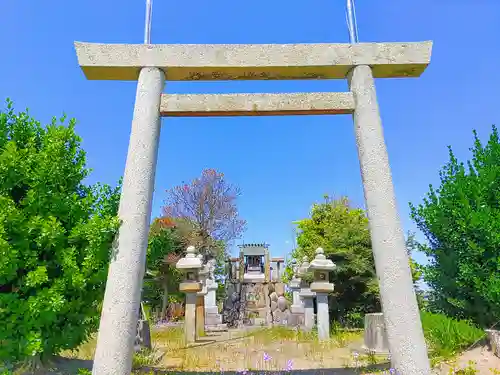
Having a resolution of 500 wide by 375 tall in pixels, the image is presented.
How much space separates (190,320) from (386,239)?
698 cm

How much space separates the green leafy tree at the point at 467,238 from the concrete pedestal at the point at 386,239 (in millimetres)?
A: 2472

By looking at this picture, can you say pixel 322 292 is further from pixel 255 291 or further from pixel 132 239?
pixel 255 291

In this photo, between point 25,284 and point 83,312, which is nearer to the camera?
point 25,284

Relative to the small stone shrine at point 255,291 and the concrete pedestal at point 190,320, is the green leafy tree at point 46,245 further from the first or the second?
the small stone shrine at point 255,291

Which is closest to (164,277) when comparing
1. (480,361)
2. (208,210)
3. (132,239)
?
(208,210)

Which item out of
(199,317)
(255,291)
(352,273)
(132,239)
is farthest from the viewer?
(255,291)

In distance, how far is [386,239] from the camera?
150 inches

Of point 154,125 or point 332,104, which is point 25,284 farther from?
point 332,104

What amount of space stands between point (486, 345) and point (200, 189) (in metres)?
17.6

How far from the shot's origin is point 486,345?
207 inches

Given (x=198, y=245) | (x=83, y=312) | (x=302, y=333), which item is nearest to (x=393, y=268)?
(x=83, y=312)

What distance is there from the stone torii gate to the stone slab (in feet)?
0.04

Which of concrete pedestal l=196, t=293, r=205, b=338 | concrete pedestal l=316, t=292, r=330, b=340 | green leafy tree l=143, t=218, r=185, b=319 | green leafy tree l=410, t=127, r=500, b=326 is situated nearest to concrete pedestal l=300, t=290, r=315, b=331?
concrete pedestal l=316, t=292, r=330, b=340

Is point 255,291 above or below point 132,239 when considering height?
above
